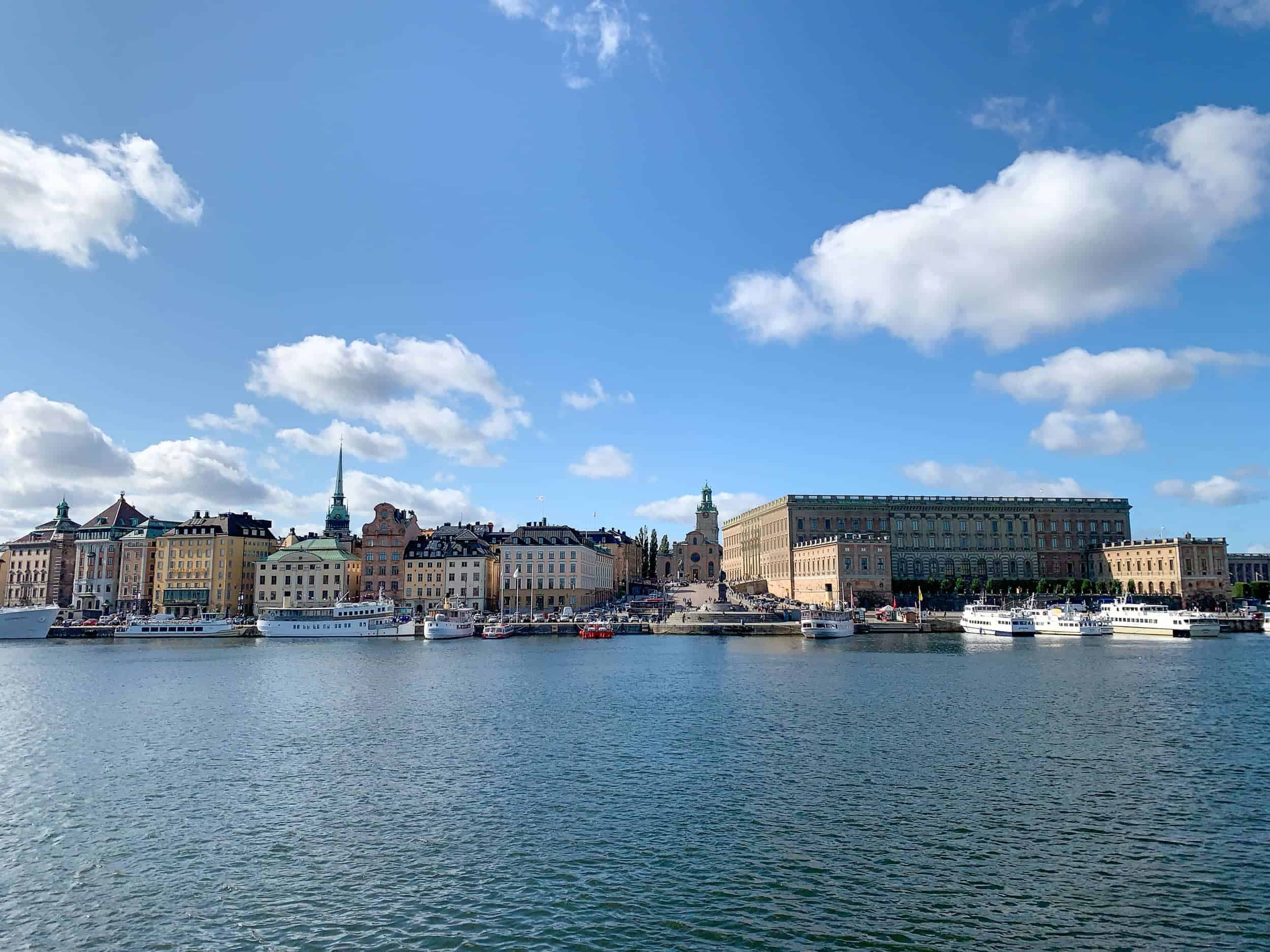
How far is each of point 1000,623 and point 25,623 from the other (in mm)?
130763

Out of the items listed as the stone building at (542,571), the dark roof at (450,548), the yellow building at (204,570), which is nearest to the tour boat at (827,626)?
the stone building at (542,571)

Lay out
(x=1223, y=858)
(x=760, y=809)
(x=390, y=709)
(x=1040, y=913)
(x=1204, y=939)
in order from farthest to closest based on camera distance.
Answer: (x=390, y=709) < (x=760, y=809) < (x=1223, y=858) < (x=1040, y=913) < (x=1204, y=939)

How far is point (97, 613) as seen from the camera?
498 feet

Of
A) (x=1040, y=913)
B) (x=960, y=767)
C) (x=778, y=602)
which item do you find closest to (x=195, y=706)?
(x=960, y=767)

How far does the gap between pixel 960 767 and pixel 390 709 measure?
105ft

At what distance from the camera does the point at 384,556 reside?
143500mm

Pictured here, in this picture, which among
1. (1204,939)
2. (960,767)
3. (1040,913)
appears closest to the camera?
(1204,939)

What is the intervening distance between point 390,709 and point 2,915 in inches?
1208

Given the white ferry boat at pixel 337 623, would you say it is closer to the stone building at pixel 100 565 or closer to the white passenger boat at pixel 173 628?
the white passenger boat at pixel 173 628

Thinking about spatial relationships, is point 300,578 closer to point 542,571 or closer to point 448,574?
point 448,574

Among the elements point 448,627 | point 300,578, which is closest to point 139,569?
point 300,578

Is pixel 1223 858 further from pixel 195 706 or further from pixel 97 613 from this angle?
pixel 97 613

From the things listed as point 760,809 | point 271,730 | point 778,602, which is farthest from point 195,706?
point 778,602

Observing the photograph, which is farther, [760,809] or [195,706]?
[195,706]
